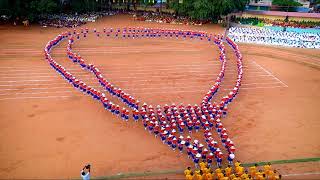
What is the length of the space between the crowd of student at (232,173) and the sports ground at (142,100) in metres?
0.91

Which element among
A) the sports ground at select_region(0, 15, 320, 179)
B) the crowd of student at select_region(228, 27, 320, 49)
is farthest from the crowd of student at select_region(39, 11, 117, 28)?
the crowd of student at select_region(228, 27, 320, 49)

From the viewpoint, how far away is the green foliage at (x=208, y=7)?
109 feet

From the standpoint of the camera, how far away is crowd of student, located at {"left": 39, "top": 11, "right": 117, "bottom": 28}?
31.9 metres

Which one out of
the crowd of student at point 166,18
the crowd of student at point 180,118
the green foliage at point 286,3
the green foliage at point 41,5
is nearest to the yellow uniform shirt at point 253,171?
the crowd of student at point 180,118

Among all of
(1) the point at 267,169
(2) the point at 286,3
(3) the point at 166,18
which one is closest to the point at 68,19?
(3) the point at 166,18

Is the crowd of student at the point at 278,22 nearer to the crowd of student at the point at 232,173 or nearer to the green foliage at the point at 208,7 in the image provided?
the green foliage at the point at 208,7

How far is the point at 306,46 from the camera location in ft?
93.6

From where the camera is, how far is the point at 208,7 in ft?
109

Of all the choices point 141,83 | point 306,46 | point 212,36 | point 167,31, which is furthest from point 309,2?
point 141,83

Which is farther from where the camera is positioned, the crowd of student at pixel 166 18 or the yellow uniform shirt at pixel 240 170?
the crowd of student at pixel 166 18

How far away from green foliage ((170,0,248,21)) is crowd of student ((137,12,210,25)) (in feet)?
3.24

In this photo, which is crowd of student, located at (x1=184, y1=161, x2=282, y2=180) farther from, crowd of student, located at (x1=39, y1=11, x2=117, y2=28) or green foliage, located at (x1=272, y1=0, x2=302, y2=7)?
green foliage, located at (x1=272, y1=0, x2=302, y2=7)

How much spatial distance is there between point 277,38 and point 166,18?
11993 mm

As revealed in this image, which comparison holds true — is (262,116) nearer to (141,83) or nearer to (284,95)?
(284,95)
